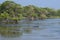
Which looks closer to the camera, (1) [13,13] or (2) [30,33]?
(2) [30,33]

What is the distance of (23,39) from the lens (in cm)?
2833

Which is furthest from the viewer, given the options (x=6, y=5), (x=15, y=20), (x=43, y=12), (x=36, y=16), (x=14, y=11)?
(x=43, y=12)

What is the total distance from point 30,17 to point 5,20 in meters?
28.0

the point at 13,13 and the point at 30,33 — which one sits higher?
the point at 13,13

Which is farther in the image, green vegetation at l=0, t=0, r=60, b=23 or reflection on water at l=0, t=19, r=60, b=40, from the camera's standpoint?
green vegetation at l=0, t=0, r=60, b=23

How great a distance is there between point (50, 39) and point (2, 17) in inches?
1518

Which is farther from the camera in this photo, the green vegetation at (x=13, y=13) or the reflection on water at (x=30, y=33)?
the green vegetation at (x=13, y=13)

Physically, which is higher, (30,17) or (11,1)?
(11,1)

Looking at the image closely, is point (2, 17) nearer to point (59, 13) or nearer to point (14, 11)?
point (14, 11)

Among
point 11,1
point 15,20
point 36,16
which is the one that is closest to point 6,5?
point 11,1

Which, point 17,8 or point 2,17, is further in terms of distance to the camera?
point 17,8

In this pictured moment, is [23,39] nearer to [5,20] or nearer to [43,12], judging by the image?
[5,20]

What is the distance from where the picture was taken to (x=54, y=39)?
27.8 meters

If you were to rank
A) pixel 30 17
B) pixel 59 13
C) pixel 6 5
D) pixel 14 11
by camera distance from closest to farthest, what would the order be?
1. pixel 14 11
2. pixel 6 5
3. pixel 30 17
4. pixel 59 13
